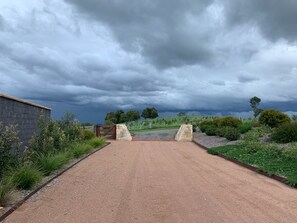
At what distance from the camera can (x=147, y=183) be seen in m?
11.7

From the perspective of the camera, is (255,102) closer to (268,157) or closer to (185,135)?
(185,135)

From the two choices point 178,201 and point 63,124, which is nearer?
point 178,201

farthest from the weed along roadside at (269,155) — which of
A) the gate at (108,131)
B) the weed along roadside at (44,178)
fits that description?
Result: the gate at (108,131)

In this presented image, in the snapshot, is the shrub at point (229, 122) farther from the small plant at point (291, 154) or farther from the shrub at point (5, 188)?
the shrub at point (5, 188)

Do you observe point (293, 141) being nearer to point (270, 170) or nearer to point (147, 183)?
point (270, 170)

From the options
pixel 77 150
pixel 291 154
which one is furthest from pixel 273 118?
pixel 77 150

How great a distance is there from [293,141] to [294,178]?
348 inches

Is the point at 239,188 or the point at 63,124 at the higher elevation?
the point at 63,124

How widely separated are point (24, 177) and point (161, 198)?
360cm

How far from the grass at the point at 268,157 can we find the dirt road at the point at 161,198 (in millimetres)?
597

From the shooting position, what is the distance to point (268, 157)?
1720cm

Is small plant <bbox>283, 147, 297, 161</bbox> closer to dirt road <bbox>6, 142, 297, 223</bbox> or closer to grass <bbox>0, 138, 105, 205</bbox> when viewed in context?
dirt road <bbox>6, 142, 297, 223</bbox>

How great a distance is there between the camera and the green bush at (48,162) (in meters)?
12.9

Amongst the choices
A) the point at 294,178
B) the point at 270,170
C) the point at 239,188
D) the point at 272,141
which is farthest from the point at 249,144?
the point at 239,188
